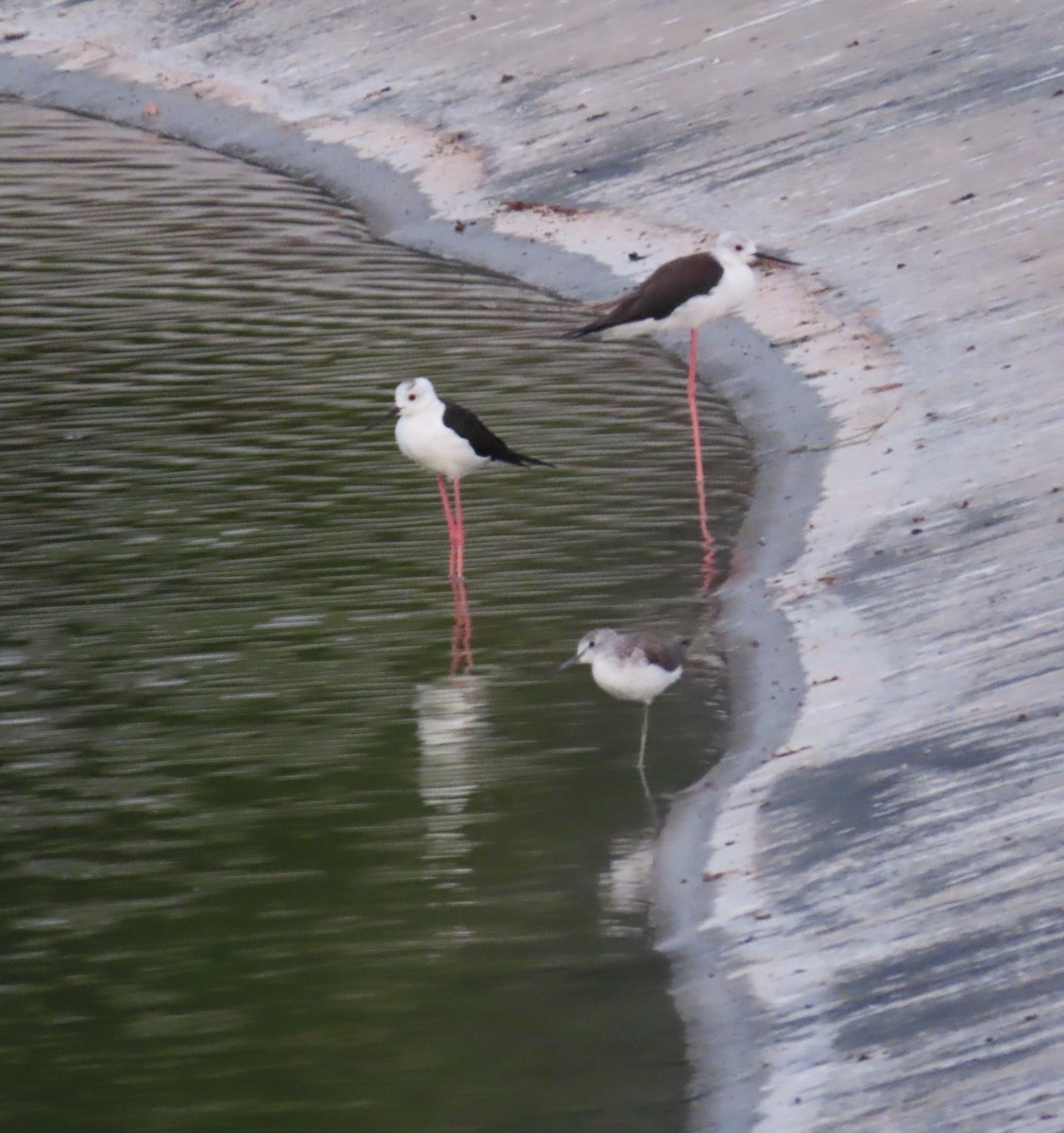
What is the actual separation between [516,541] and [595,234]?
5.98m

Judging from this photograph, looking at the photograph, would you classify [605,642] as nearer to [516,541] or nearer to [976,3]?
[516,541]

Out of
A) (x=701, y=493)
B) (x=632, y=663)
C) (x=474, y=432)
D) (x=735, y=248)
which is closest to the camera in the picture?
(x=632, y=663)

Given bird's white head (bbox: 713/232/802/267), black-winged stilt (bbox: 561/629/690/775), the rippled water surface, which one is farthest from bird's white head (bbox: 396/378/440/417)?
black-winged stilt (bbox: 561/629/690/775)

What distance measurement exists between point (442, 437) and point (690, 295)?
2.29 meters

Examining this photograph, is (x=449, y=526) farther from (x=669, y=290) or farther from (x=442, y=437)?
(x=669, y=290)

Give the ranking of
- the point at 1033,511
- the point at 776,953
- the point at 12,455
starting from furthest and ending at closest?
the point at 12,455 → the point at 1033,511 → the point at 776,953

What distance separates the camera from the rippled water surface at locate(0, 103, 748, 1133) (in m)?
6.83

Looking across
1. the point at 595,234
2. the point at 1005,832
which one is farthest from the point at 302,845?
the point at 595,234

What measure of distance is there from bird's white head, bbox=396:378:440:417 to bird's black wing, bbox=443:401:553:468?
8cm

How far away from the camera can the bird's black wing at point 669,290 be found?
13.0 metres

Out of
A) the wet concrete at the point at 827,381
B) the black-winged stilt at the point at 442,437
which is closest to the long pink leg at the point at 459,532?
the black-winged stilt at the point at 442,437

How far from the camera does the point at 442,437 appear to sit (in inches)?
445

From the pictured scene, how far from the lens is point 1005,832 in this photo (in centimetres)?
733

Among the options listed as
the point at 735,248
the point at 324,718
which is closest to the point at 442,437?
the point at 324,718
